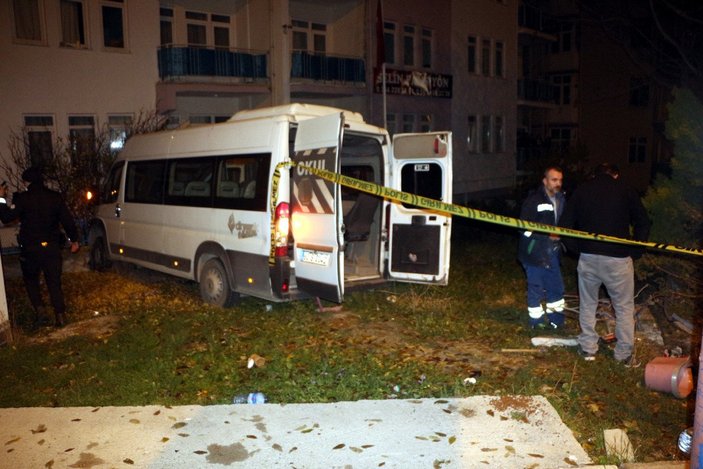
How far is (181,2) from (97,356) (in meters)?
14.6

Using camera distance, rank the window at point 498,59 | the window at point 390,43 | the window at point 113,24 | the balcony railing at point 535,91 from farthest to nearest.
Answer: the balcony railing at point 535,91, the window at point 498,59, the window at point 390,43, the window at point 113,24

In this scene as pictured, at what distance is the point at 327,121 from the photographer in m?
6.79

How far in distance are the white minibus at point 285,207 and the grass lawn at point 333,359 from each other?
0.53 metres

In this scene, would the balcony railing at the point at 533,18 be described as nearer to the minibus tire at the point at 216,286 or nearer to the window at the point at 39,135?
the window at the point at 39,135

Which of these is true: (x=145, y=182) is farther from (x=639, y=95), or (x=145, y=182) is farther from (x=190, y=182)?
(x=639, y=95)

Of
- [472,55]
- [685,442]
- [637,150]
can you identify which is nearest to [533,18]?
[472,55]

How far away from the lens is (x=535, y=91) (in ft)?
107

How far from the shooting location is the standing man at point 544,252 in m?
7.04

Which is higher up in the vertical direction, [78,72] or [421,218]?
[78,72]

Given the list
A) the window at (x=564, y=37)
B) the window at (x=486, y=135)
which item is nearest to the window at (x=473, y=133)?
the window at (x=486, y=135)

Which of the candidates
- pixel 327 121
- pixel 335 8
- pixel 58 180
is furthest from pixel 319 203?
pixel 335 8

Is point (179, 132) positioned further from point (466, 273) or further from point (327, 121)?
point (466, 273)

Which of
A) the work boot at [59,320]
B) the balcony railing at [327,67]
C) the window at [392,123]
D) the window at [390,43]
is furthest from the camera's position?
the window at [392,123]

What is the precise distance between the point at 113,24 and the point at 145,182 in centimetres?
892
